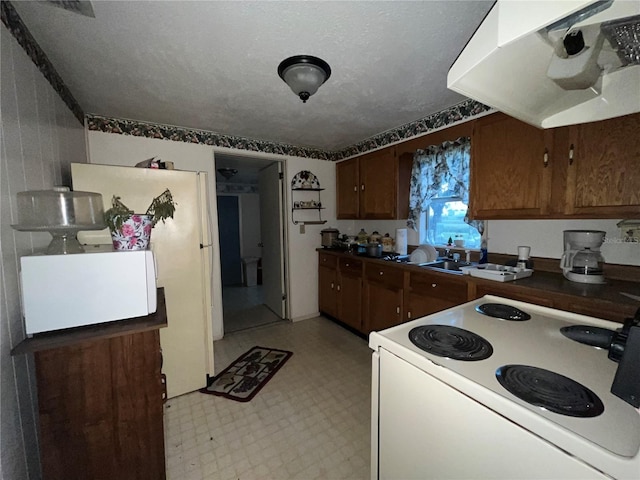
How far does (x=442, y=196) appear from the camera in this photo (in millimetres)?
2584

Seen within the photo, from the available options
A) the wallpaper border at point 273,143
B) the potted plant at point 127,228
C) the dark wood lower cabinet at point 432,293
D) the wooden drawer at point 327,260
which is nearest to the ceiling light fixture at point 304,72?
the potted plant at point 127,228

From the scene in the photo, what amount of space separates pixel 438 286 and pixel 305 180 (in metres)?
2.11

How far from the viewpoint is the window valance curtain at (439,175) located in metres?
2.29

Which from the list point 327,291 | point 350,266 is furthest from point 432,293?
point 327,291

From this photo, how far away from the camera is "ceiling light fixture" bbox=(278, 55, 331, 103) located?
1432mm

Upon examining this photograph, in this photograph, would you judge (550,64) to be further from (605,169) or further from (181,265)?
(181,265)

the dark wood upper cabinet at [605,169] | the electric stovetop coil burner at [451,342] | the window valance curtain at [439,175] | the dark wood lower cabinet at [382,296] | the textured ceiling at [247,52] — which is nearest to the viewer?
the electric stovetop coil burner at [451,342]

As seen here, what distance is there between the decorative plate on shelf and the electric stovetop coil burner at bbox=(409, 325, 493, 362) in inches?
103

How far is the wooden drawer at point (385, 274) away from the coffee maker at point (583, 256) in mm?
1111

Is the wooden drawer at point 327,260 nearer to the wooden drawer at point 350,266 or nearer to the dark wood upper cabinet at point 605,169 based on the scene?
the wooden drawer at point 350,266

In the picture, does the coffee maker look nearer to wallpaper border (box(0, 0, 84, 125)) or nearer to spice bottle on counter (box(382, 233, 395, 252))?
spice bottle on counter (box(382, 233, 395, 252))

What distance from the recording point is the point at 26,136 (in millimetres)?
1123

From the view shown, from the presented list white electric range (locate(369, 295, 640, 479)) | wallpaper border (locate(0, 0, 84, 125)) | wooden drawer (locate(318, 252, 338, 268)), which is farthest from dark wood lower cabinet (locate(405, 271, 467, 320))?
wallpaper border (locate(0, 0, 84, 125))

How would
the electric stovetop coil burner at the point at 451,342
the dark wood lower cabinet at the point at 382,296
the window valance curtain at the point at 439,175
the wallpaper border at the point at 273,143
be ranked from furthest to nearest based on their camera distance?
the dark wood lower cabinet at the point at 382,296
the window valance curtain at the point at 439,175
the wallpaper border at the point at 273,143
the electric stovetop coil burner at the point at 451,342
